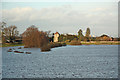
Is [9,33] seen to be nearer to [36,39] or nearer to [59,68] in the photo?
[36,39]

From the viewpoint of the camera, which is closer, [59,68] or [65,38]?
[59,68]

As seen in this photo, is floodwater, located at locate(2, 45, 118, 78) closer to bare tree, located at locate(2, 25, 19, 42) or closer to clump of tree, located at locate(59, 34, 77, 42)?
bare tree, located at locate(2, 25, 19, 42)

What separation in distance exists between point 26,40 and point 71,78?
3836 centimetres

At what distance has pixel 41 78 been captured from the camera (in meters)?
9.41

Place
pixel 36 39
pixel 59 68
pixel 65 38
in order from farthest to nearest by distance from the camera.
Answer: pixel 65 38, pixel 36 39, pixel 59 68

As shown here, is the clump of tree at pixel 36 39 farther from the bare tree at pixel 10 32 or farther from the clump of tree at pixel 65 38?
the clump of tree at pixel 65 38

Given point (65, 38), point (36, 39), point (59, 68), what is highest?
point (65, 38)

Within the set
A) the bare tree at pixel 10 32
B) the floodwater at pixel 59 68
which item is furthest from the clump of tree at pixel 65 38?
the floodwater at pixel 59 68

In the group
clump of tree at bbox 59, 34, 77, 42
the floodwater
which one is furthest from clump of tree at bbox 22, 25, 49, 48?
clump of tree at bbox 59, 34, 77, 42

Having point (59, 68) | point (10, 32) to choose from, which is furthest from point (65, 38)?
point (59, 68)

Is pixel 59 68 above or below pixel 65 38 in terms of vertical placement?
below

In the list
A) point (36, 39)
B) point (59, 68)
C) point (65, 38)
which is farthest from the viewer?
point (65, 38)

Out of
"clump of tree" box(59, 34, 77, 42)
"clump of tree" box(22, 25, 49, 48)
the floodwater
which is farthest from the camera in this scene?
"clump of tree" box(59, 34, 77, 42)

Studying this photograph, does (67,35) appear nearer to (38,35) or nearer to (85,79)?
(38,35)
